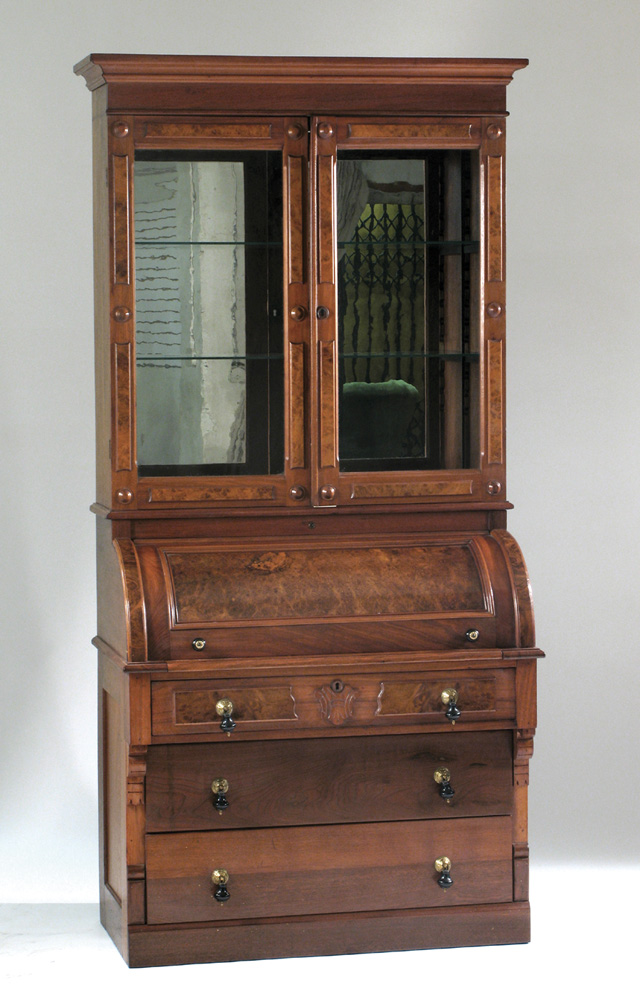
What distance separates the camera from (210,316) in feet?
12.9

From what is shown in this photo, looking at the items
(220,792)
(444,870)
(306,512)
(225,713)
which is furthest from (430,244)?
(444,870)

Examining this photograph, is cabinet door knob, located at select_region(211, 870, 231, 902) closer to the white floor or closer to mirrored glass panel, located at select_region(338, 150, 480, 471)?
the white floor

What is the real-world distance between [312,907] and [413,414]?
1.33m

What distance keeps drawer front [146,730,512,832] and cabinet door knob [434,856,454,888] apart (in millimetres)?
114

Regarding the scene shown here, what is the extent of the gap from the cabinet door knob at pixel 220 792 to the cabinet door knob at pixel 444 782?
553 millimetres

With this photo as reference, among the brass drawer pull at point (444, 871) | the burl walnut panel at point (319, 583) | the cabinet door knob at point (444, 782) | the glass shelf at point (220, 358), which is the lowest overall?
the brass drawer pull at point (444, 871)

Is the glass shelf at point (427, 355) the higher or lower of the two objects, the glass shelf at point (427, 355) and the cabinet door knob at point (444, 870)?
the higher

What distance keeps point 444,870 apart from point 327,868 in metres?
0.31

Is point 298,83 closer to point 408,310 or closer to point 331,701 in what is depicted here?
point 408,310

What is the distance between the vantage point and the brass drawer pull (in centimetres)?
→ 385

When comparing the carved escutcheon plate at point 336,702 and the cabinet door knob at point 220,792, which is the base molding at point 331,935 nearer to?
the cabinet door knob at point 220,792

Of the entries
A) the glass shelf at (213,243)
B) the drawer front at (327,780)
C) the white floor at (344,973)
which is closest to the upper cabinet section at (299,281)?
the glass shelf at (213,243)

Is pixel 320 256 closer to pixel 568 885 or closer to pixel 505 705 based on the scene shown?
pixel 505 705

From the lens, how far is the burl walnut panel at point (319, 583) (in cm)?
376
